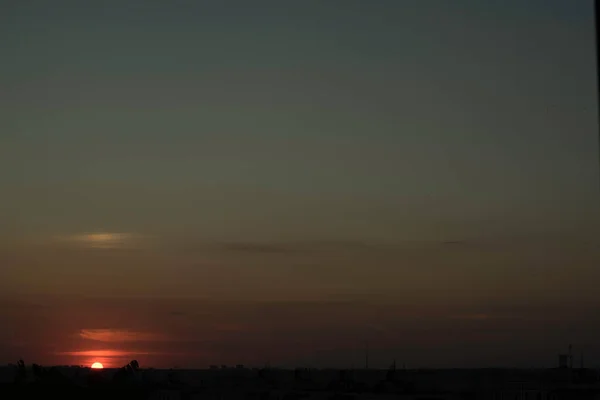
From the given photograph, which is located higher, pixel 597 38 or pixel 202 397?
pixel 597 38

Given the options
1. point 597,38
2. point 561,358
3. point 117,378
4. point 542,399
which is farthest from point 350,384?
point 597,38

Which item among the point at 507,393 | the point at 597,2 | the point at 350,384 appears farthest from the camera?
the point at 350,384

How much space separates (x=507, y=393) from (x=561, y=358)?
53818mm

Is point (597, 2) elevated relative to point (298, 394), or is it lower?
elevated

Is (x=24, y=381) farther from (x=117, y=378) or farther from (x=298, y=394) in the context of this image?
(x=298, y=394)

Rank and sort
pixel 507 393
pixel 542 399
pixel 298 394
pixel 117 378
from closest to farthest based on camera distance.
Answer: pixel 117 378 → pixel 542 399 → pixel 507 393 → pixel 298 394

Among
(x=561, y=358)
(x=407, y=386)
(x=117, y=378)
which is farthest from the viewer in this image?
(x=561, y=358)

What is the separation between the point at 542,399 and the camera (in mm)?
58625

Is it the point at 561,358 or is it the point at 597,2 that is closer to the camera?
the point at 597,2

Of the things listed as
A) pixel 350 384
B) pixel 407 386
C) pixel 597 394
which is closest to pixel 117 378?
pixel 597 394

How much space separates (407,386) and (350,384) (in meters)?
13.4

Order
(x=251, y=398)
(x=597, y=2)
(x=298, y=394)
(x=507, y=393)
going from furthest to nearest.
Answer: (x=298, y=394), (x=251, y=398), (x=507, y=393), (x=597, y=2)

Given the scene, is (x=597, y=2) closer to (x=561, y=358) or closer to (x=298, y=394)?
(x=298, y=394)

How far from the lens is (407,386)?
90625 millimetres
